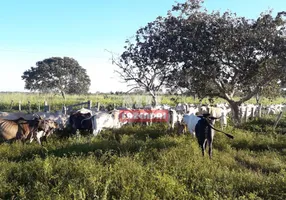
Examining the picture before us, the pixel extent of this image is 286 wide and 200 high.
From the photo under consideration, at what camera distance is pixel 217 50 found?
12.8 meters

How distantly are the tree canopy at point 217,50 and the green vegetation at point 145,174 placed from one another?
14.9ft

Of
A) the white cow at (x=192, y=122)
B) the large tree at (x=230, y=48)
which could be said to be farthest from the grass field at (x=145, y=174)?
the large tree at (x=230, y=48)

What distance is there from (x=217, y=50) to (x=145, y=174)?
26.2ft

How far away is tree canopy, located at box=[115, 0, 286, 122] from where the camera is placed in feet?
40.3

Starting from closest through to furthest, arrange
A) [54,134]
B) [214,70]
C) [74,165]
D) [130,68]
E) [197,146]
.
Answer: [74,165] → [197,146] → [54,134] → [214,70] → [130,68]

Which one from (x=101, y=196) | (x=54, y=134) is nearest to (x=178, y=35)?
(x=54, y=134)

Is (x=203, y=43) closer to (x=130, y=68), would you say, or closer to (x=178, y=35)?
(x=178, y=35)

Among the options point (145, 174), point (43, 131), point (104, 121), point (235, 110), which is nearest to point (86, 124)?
point (104, 121)

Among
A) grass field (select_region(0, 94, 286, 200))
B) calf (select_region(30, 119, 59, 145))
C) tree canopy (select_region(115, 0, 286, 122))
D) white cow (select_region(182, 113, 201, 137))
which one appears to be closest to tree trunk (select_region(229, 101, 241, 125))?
tree canopy (select_region(115, 0, 286, 122))

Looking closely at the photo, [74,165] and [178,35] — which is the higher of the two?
[178,35]

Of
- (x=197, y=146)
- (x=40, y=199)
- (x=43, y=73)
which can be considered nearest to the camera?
(x=40, y=199)

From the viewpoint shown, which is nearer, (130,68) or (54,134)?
(54,134)

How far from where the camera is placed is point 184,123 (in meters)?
12.6

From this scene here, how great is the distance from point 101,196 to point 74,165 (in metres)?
1.85
